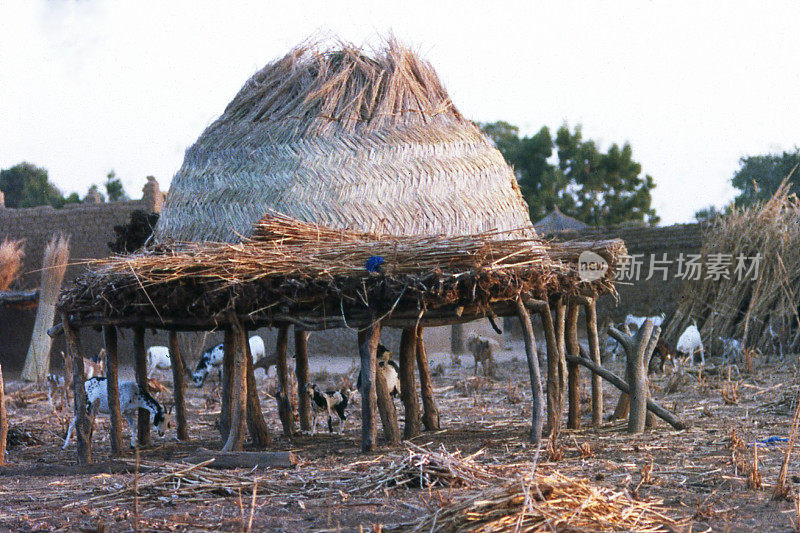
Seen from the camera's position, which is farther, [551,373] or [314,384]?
[314,384]

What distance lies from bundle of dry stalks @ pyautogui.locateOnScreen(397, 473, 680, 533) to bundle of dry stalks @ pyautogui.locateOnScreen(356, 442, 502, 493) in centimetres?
86

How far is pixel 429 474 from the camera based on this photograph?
19.0 ft

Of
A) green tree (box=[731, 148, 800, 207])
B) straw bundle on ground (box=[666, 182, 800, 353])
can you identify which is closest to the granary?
straw bundle on ground (box=[666, 182, 800, 353])

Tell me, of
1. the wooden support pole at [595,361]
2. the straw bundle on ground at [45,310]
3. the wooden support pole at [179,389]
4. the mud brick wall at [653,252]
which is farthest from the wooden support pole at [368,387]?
the straw bundle on ground at [45,310]

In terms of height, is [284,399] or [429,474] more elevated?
[284,399]

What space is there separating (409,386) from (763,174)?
2549cm

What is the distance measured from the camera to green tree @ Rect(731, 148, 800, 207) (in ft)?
97.4

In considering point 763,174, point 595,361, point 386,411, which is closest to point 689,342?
point 595,361

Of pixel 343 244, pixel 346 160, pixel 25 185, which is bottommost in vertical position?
pixel 343 244

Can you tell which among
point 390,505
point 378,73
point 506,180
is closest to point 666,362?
point 506,180

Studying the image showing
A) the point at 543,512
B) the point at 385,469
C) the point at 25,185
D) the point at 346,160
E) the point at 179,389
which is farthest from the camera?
the point at 25,185

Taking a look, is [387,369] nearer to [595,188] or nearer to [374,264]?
[374,264]

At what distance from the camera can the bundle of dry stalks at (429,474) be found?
558 cm

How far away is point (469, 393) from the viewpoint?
42.1 ft
